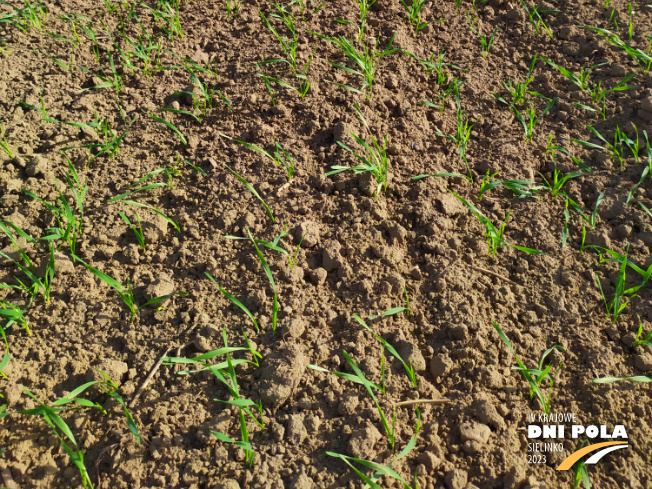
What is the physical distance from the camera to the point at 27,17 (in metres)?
2.82

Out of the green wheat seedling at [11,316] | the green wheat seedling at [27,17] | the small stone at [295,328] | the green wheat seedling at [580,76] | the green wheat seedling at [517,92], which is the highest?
the green wheat seedling at [27,17]

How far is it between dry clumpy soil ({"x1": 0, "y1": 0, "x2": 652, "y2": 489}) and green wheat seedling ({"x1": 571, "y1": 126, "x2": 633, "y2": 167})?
53mm

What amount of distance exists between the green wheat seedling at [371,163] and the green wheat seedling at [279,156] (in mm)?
193

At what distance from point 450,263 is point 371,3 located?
5.62 ft

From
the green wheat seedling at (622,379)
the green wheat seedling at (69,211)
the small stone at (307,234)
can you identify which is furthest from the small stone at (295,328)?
the green wheat seedling at (622,379)

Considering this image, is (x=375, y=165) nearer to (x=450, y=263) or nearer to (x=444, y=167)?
(x=444, y=167)

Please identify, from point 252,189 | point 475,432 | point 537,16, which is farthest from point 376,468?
point 537,16

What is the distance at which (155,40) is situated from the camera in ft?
9.37

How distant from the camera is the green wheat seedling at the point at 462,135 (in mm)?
2416

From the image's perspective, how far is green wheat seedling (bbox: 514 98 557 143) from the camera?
2.49 meters

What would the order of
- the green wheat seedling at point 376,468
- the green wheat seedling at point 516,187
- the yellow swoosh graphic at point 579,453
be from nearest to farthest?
the green wheat seedling at point 376,468 < the yellow swoosh graphic at point 579,453 < the green wheat seedling at point 516,187

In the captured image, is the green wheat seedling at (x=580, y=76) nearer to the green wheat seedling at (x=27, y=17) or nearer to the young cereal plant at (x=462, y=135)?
the young cereal plant at (x=462, y=135)

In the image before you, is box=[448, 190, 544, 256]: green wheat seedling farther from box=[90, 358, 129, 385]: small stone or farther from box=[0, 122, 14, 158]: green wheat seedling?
box=[0, 122, 14, 158]: green wheat seedling

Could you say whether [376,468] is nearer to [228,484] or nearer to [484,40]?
[228,484]
